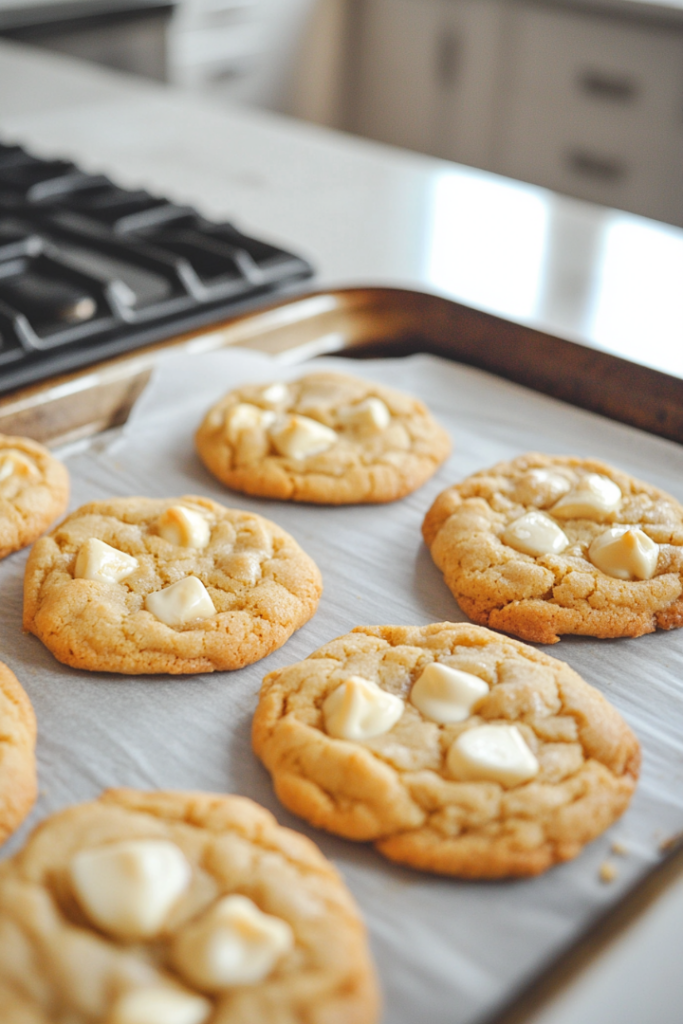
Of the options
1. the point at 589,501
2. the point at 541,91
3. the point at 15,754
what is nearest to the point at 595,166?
the point at 541,91

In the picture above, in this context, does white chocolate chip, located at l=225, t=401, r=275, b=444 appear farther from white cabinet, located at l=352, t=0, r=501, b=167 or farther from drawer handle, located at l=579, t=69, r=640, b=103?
white cabinet, located at l=352, t=0, r=501, b=167

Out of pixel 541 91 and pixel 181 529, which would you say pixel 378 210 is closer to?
pixel 181 529

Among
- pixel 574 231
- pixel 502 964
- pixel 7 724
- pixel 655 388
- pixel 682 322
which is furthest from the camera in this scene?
pixel 574 231

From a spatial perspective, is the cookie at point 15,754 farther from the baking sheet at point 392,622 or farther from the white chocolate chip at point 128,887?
the white chocolate chip at point 128,887

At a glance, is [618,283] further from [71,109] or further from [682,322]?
[71,109]

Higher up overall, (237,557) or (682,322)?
(682,322)

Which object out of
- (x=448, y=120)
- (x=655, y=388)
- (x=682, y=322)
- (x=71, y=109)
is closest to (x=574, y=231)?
(x=682, y=322)

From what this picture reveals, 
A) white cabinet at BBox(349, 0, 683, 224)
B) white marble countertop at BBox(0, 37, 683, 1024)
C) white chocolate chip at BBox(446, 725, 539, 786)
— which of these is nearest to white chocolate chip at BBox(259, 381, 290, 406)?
white marble countertop at BBox(0, 37, 683, 1024)
